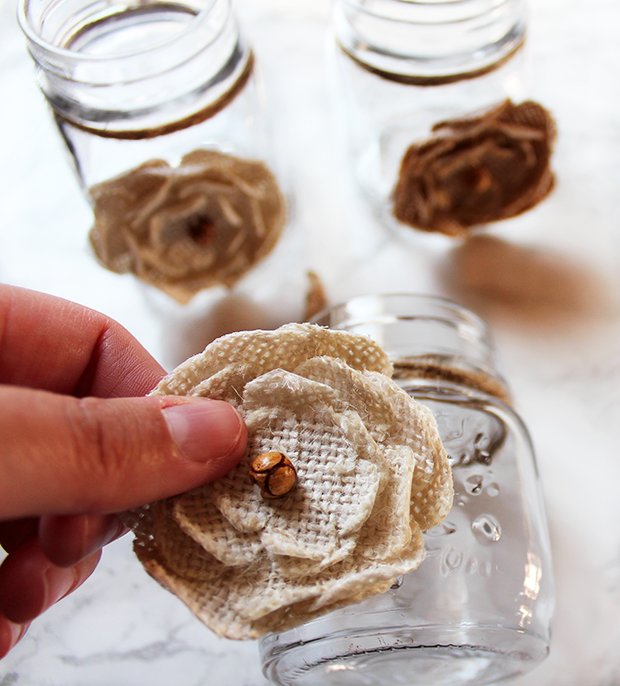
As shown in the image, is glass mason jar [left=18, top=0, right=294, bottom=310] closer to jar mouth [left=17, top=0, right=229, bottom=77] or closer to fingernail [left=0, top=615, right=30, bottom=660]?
jar mouth [left=17, top=0, right=229, bottom=77]

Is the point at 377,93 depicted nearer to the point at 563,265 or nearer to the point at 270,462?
the point at 563,265

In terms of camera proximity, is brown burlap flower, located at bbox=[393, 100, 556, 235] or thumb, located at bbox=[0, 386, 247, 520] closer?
thumb, located at bbox=[0, 386, 247, 520]

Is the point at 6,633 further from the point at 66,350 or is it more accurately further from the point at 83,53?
the point at 83,53

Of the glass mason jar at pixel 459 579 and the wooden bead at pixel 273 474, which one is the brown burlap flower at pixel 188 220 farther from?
the wooden bead at pixel 273 474

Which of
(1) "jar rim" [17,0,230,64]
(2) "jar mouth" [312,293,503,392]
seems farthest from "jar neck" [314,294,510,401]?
(1) "jar rim" [17,0,230,64]

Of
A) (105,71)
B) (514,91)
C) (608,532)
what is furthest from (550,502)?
(105,71)

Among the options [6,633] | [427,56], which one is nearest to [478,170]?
[427,56]
